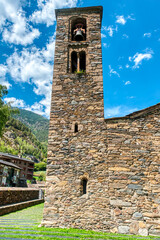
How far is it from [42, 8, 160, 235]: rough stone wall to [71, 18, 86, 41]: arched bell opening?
2789 millimetres

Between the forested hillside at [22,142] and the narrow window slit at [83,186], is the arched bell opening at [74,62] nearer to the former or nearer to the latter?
the narrow window slit at [83,186]

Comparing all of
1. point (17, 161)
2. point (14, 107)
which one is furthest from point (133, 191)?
point (17, 161)

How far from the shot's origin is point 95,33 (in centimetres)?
860

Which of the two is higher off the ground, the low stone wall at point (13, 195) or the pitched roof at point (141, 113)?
the pitched roof at point (141, 113)

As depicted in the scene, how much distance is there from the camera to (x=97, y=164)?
5.89 meters

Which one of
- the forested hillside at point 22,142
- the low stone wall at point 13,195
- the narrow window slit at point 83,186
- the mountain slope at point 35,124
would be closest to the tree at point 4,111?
the low stone wall at point 13,195

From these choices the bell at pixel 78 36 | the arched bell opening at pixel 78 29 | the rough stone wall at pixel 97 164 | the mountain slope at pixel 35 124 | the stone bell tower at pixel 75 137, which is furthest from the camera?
the mountain slope at pixel 35 124

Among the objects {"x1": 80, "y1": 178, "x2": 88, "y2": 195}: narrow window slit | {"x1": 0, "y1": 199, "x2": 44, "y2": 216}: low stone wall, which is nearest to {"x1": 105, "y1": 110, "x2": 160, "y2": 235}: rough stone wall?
{"x1": 80, "y1": 178, "x2": 88, "y2": 195}: narrow window slit

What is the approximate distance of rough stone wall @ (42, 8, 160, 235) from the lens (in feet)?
17.1

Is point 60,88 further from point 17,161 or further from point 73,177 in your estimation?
point 17,161

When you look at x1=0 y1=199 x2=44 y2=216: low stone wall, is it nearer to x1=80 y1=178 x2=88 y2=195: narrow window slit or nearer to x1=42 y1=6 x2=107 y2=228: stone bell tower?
x1=42 y1=6 x2=107 y2=228: stone bell tower

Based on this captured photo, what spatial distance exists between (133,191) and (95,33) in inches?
321

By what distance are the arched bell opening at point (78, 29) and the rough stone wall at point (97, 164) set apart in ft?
9.15

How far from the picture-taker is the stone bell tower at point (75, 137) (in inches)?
212
